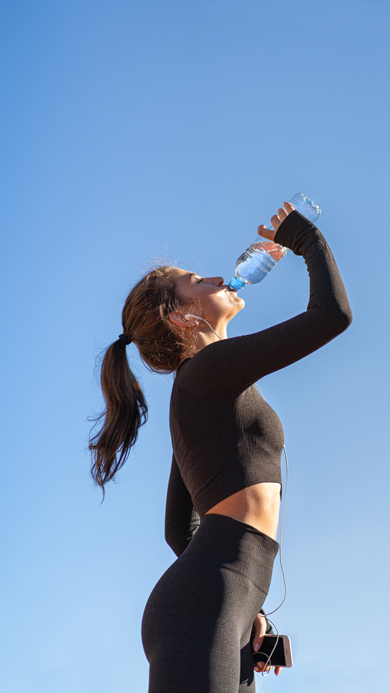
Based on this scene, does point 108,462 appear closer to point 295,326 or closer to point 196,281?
point 196,281

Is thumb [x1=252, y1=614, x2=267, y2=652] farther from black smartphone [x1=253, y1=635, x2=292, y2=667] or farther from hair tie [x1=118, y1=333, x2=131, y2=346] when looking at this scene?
hair tie [x1=118, y1=333, x2=131, y2=346]

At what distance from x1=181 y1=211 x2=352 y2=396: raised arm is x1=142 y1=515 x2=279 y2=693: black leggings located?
1.76ft

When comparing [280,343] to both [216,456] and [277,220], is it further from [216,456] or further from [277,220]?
[277,220]

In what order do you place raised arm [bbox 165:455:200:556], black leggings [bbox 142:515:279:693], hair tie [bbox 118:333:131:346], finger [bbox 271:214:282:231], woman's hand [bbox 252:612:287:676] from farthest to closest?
1. hair tie [bbox 118:333:131:346]
2. raised arm [bbox 165:455:200:556]
3. finger [bbox 271:214:282:231]
4. woman's hand [bbox 252:612:287:676]
5. black leggings [bbox 142:515:279:693]

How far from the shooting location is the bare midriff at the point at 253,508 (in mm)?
2236

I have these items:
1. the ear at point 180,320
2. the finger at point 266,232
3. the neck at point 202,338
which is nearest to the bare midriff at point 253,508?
the neck at point 202,338

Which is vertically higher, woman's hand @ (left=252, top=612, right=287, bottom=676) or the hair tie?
the hair tie

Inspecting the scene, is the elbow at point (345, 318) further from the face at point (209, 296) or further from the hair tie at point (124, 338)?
the hair tie at point (124, 338)

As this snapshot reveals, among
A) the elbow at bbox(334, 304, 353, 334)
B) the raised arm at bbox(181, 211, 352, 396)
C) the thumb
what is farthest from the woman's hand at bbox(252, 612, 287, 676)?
the elbow at bbox(334, 304, 353, 334)

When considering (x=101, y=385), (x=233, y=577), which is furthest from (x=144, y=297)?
(x=233, y=577)

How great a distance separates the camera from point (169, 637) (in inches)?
74.4

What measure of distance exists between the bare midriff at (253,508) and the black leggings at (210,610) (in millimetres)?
32

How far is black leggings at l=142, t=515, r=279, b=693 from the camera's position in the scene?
5.95ft

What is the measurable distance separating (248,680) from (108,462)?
3.81 ft
